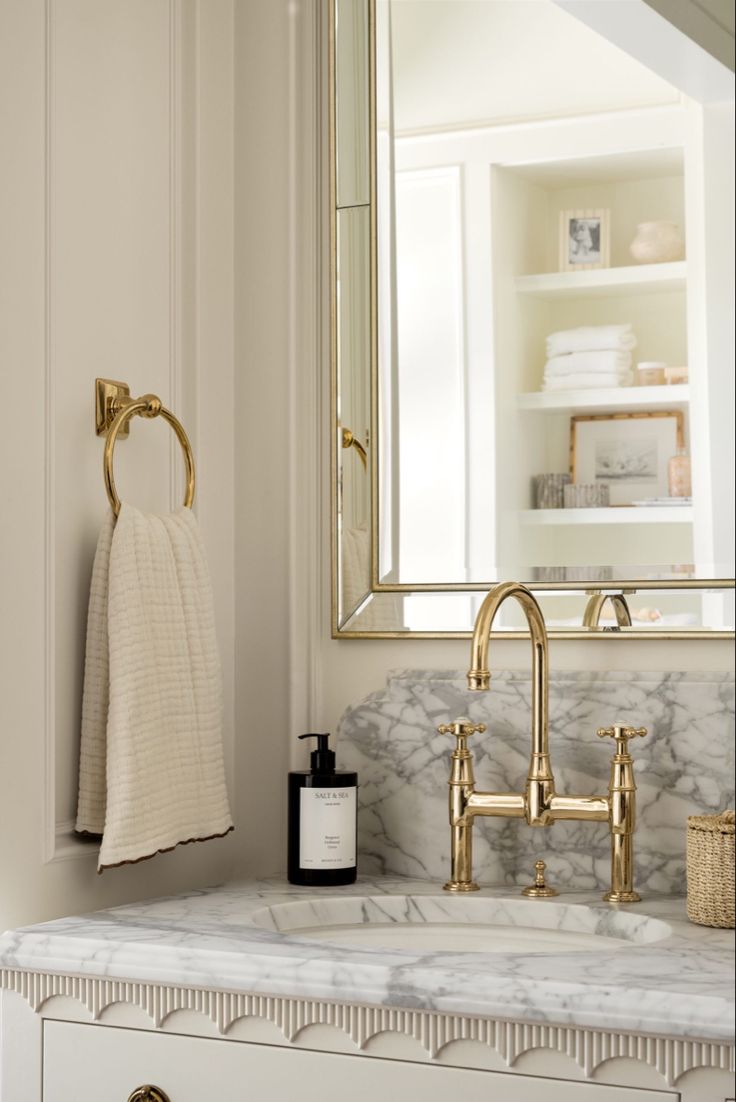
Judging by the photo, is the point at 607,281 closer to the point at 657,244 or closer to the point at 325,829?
the point at 657,244

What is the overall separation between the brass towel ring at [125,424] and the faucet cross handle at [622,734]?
1.81 ft

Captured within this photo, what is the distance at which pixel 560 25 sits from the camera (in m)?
1.61

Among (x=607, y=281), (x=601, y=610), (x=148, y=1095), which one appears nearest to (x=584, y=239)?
(x=607, y=281)

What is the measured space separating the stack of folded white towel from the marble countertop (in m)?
0.58

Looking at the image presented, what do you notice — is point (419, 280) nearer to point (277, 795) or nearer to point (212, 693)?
point (212, 693)

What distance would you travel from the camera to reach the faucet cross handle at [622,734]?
1463mm

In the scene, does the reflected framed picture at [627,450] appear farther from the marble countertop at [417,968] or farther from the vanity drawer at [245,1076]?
the vanity drawer at [245,1076]

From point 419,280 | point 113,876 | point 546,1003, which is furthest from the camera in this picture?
point 419,280

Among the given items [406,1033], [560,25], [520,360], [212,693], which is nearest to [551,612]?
[520,360]

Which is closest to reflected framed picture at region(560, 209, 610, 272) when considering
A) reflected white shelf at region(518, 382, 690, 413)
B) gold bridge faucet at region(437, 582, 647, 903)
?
reflected white shelf at region(518, 382, 690, 413)

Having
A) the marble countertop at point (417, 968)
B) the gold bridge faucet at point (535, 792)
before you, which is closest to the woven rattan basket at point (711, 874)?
the marble countertop at point (417, 968)

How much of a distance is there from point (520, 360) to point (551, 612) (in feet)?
0.98

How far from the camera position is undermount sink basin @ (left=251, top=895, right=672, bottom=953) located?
1.41 m

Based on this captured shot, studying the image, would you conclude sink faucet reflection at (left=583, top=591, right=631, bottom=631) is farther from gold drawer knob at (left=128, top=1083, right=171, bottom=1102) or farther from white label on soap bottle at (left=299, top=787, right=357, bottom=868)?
gold drawer knob at (left=128, top=1083, right=171, bottom=1102)
